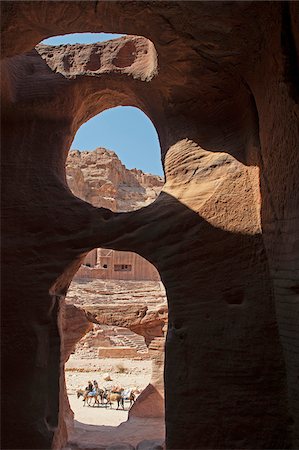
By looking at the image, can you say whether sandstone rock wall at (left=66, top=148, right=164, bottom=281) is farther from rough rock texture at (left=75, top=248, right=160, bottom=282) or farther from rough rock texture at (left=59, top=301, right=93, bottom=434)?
rough rock texture at (left=59, top=301, right=93, bottom=434)

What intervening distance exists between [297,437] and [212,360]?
4.15 ft

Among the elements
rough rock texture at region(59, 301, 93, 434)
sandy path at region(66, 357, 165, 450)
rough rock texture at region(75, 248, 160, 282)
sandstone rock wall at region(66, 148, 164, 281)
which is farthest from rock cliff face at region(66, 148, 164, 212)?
rough rock texture at region(59, 301, 93, 434)

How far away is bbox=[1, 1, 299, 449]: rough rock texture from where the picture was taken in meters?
4.40

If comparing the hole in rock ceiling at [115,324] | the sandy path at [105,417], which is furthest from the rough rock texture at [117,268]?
the sandy path at [105,417]

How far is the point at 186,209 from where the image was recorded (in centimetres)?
571

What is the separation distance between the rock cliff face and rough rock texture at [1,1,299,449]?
25923 millimetres

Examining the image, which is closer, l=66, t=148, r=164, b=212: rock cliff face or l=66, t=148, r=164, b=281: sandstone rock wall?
l=66, t=148, r=164, b=281: sandstone rock wall

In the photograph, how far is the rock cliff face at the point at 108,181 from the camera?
33.5m

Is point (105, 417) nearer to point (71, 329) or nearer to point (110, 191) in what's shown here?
point (71, 329)

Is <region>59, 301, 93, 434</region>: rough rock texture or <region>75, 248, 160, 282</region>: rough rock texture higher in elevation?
<region>75, 248, 160, 282</region>: rough rock texture

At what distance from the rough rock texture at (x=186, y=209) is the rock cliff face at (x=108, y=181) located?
25.9 meters

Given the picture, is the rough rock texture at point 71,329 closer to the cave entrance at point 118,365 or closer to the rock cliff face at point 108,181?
the cave entrance at point 118,365

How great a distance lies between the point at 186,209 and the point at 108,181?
98.9 ft

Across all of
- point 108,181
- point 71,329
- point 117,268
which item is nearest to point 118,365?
point 71,329
